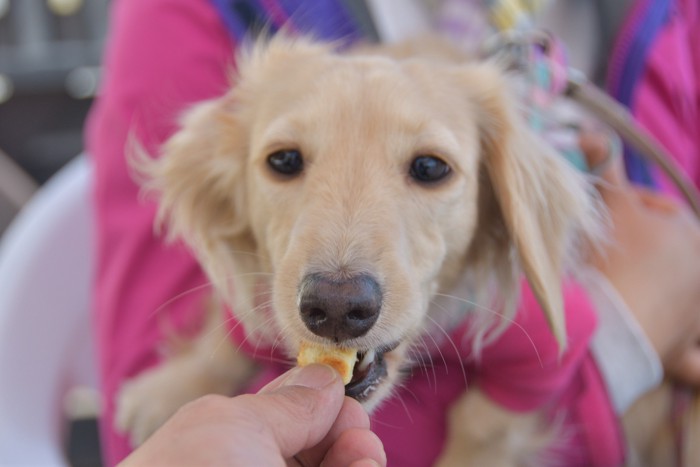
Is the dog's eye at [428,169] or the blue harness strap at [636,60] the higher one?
the dog's eye at [428,169]

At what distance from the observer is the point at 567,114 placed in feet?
4.85

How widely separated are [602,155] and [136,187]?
902 mm

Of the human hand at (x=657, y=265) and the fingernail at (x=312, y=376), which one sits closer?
the fingernail at (x=312, y=376)

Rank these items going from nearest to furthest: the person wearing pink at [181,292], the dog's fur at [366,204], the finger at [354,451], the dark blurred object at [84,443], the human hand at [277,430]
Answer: the human hand at [277,430]
the finger at [354,451]
the dog's fur at [366,204]
the person wearing pink at [181,292]
the dark blurred object at [84,443]

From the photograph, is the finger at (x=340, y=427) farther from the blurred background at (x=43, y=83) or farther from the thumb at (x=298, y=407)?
the blurred background at (x=43, y=83)

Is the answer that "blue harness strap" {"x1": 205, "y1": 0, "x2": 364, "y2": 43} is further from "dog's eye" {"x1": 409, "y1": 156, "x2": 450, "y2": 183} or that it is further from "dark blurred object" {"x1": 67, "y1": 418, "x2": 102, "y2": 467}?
"dark blurred object" {"x1": 67, "y1": 418, "x2": 102, "y2": 467}

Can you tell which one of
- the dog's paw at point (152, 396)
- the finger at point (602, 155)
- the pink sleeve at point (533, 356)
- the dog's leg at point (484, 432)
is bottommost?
the dog's leg at point (484, 432)

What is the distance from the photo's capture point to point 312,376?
26.3 inches

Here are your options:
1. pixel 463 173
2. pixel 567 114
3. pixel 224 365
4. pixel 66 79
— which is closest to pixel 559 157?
pixel 463 173

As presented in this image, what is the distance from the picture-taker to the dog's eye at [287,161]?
101 cm

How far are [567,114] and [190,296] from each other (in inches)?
33.1

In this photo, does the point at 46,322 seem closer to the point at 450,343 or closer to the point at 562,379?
the point at 450,343

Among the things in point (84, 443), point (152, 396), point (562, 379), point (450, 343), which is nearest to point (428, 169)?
point (450, 343)

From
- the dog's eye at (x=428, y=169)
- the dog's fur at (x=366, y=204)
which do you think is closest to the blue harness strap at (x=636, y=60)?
the dog's fur at (x=366, y=204)
